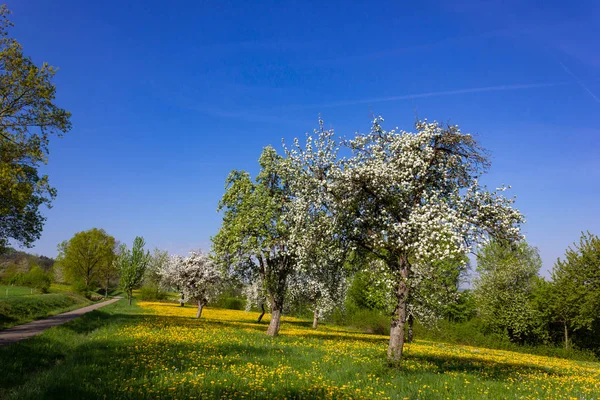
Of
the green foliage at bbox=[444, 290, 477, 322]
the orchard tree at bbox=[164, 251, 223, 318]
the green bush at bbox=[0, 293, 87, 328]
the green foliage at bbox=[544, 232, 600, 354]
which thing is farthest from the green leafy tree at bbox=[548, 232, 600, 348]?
the green bush at bbox=[0, 293, 87, 328]

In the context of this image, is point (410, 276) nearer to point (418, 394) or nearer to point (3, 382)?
point (418, 394)

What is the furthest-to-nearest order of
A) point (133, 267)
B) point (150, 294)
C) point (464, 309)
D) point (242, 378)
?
point (150, 294) < point (133, 267) < point (464, 309) < point (242, 378)

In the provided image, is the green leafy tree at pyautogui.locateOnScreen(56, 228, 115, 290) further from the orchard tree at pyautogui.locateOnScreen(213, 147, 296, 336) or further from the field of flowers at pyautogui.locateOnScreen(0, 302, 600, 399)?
the field of flowers at pyautogui.locateOnScreen(0, 302, 600, 399)

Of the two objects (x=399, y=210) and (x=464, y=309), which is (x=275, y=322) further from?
(x=464, y=309)

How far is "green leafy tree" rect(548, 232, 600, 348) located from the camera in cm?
3891

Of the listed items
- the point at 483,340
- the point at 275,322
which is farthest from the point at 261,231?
the point at 483,340

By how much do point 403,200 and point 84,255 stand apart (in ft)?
332

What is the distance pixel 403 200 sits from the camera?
15258 mm

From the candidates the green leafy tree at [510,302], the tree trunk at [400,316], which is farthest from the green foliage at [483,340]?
the tree trunk at [400,316]

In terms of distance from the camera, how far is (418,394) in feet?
33.3

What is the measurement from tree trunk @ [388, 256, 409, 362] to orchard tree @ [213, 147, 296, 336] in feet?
30.5

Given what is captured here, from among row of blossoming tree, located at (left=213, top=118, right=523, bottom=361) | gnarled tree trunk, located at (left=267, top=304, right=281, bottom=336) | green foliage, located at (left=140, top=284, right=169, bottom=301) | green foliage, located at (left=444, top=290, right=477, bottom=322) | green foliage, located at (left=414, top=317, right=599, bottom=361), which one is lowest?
green foliage, located at (left=140, top=284, right=169, bottom=301)

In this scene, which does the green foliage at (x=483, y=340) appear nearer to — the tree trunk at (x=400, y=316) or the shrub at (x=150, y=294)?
the tree trunk at (x=400, y=316)

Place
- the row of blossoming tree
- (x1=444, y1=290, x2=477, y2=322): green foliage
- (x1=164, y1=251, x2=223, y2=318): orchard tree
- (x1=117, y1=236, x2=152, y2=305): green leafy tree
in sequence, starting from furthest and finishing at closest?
(x1=117, y1=236, x2=152, y2=305): green leafy tree
(x1=444, y1=290, x2=477, y2=322): green foliage
(x1=164, y1=251, x2=223, y2=318): orchard tree
the row of blossoming tree
